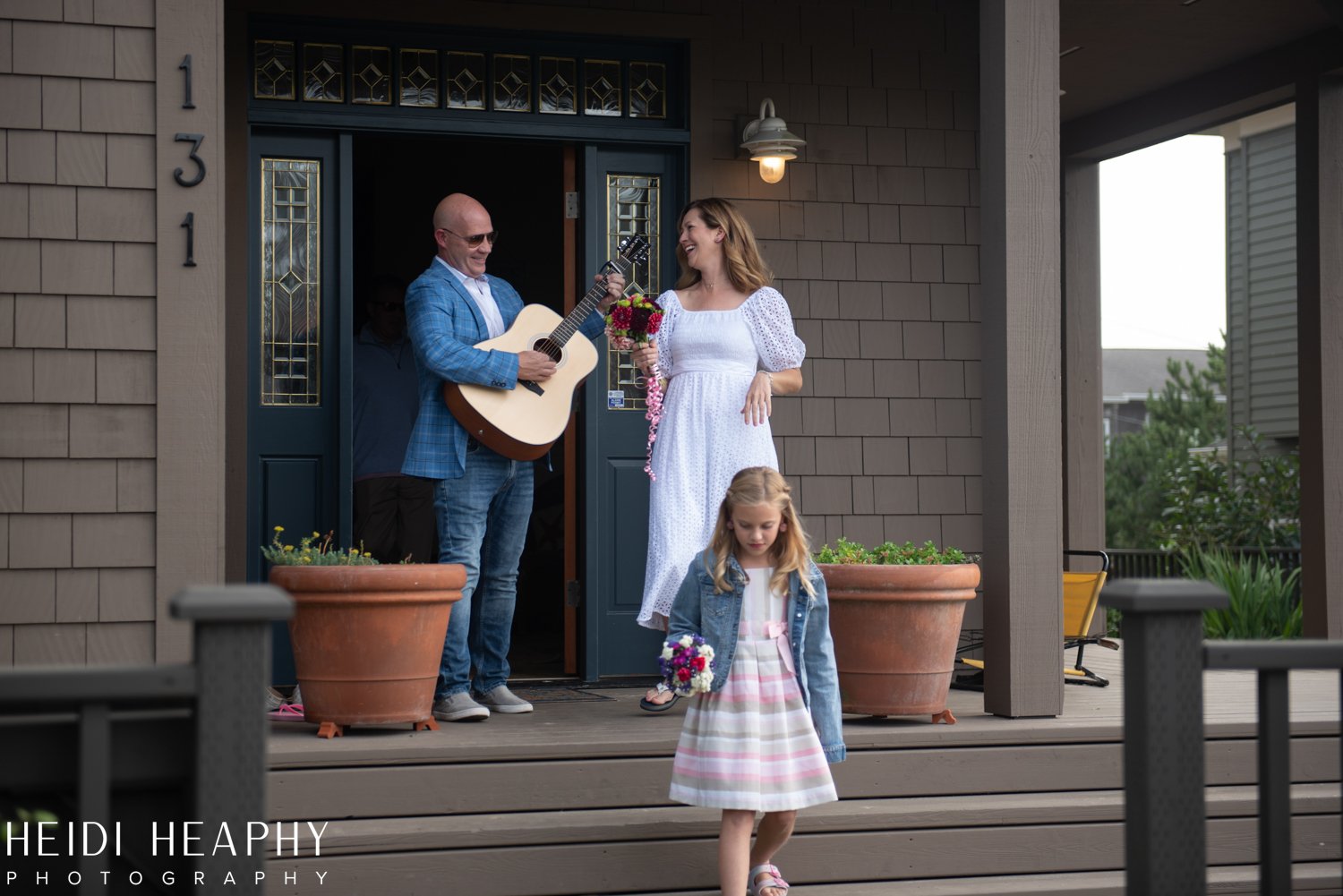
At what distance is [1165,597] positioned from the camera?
2.24m

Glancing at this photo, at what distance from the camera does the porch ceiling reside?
5922 mm

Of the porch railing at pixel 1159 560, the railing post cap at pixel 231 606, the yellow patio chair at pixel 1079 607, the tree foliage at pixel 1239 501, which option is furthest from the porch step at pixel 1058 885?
the tree foliage at pixel 1239 501

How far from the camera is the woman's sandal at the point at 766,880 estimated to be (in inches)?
139

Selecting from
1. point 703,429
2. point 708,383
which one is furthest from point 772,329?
point 703,429

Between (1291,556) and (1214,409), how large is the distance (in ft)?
34.8

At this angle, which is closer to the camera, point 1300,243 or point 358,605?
point 358,605

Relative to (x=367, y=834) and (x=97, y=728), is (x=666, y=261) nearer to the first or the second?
(x=367, y=834)

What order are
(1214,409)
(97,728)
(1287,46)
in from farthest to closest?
(1214,409)
(1287,46)
(97,728)

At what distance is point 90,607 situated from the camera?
3816 mm

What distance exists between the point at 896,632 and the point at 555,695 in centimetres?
140

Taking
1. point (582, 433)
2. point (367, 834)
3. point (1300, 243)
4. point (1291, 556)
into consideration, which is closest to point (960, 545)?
point (582, 433)

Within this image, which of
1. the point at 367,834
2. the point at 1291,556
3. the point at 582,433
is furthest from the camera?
the point at 1291,556

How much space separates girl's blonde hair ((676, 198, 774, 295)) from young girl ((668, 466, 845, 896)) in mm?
1250

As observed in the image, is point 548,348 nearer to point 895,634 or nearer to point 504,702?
point 504,702
